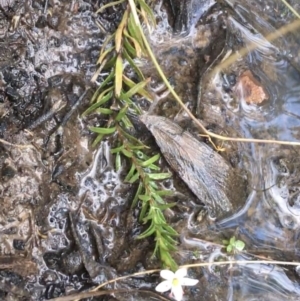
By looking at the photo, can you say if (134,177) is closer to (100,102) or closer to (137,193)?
(137,193)

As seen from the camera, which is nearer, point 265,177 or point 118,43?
point 118,43

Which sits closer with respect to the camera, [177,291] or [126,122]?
[177,291]

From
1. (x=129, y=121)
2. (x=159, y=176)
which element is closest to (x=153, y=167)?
(x=159, y=176)

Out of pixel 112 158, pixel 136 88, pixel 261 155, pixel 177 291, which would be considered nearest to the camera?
pixel 177 291

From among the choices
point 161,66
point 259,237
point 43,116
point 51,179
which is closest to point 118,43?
point 161,66

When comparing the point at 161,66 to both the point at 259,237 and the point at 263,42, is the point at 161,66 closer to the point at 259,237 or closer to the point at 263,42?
the point at 263,42

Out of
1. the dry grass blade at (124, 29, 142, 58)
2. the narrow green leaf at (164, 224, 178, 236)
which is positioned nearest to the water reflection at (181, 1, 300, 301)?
the narrow green leaf at (164, 224, 178, 236)

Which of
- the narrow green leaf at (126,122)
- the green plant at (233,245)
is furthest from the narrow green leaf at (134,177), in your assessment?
the green plant at (233,245)
